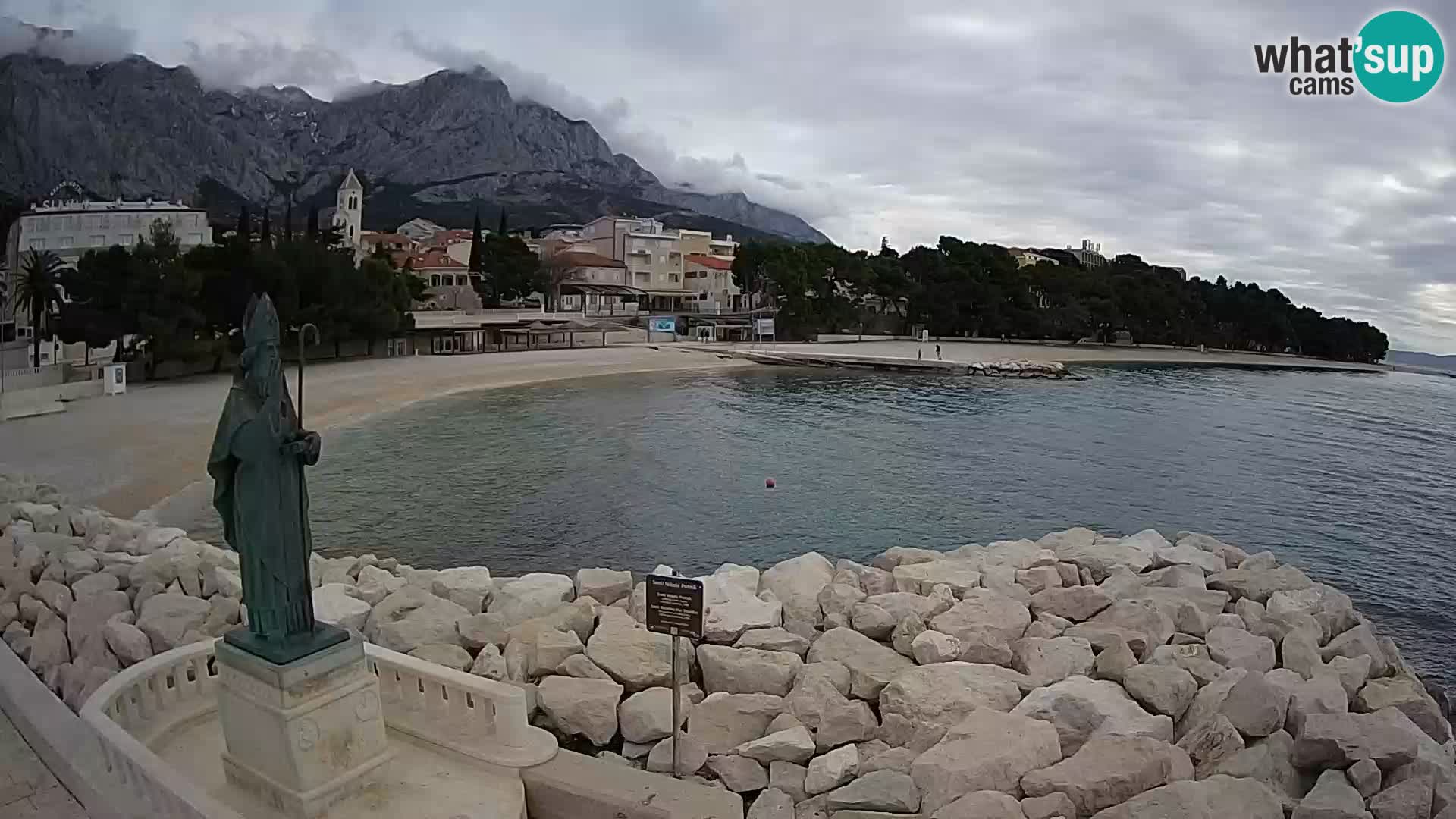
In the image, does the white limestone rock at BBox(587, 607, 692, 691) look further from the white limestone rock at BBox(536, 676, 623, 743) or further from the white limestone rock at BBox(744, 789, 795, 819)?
the white limestone rock at BBox(744, 789, 795, 819)

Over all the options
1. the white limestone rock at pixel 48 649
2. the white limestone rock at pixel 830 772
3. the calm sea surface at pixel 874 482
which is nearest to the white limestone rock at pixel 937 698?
the white limestone rock at pixel 830 772

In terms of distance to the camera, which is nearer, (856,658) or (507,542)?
(856,658)

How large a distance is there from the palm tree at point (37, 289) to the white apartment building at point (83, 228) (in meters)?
0.12

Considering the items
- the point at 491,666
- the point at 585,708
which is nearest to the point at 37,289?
the point at 491,666

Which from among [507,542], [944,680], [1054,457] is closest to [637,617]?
[944,680]

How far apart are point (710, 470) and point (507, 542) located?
579cm

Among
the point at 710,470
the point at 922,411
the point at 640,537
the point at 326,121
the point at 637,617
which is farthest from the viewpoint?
the point at 326,121

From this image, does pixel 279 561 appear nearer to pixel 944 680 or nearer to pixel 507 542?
pixel 944 680

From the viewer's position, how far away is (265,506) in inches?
141

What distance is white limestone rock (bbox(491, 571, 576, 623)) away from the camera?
6801mm

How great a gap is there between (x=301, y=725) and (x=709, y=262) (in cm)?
5619

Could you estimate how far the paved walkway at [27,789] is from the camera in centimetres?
352

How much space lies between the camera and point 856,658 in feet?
19.4

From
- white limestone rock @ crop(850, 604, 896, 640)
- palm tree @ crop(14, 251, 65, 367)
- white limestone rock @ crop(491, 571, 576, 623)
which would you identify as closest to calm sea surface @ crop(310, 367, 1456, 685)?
white limestone rock @ crop(491, 571, 576, 623)
